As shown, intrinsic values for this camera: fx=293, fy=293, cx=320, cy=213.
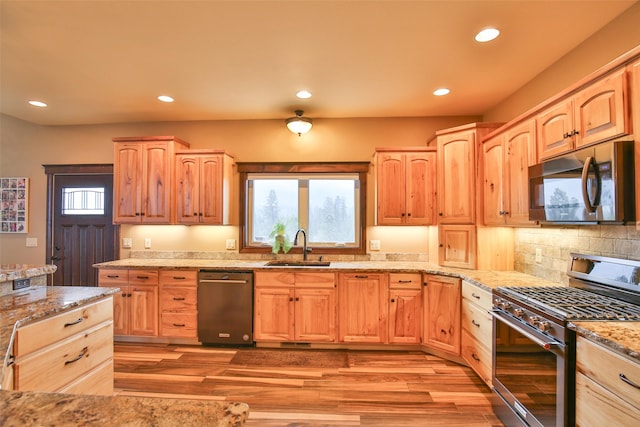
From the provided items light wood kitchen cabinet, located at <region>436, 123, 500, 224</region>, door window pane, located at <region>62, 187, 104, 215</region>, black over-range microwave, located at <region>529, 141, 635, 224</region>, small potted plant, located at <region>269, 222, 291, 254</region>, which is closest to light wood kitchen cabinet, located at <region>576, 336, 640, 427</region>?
black over-range microwave, located at <region>529, 141, 635, 224</region>

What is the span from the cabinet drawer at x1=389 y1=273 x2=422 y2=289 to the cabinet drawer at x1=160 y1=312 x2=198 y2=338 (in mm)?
2159

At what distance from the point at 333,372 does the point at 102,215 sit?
11.5ft

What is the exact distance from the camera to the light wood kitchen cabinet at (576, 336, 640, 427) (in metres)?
1.13

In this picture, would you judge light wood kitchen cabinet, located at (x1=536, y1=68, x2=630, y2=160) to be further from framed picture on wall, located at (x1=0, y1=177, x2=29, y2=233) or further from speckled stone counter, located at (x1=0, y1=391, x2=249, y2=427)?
framed picture on wall, located at (x1=0, y1=177, x2=29, y2=233)

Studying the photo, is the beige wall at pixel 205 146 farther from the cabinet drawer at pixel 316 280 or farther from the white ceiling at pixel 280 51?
the cabinet drawer at pixel 316 280

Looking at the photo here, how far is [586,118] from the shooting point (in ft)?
5.74

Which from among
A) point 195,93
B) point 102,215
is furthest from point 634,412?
point 102,215

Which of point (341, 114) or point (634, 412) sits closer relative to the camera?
point (634, 412)

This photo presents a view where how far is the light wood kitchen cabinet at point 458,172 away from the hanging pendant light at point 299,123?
4.86ft

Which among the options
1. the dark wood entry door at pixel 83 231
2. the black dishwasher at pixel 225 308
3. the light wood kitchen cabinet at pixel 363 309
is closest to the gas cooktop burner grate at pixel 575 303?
the light wood kitchen cabinet at pixel 363 309

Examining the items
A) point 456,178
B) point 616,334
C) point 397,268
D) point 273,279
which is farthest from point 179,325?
point 616,334

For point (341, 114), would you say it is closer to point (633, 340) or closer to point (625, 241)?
point (625, 241)

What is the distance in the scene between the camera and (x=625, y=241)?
1.85 metres

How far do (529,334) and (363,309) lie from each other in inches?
63.0
